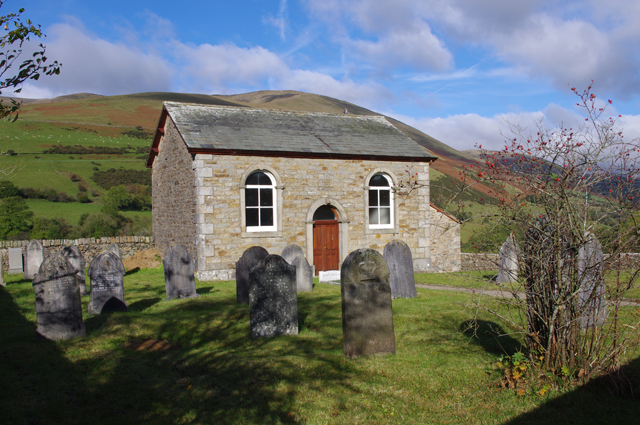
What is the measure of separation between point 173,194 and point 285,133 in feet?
17.4

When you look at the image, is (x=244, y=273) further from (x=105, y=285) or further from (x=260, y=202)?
(x=260, y=202)

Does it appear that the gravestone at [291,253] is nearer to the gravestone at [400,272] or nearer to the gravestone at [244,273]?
the gravestone at [244,273]

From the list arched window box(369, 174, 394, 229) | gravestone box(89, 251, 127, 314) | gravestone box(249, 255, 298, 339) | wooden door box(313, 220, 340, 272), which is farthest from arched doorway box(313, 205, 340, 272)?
gravestone box(249, 255, 298, 339)

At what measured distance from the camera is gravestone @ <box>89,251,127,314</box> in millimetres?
9086

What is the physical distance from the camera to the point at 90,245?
19203 millimetres

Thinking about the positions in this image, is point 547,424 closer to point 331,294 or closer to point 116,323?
point 116,323

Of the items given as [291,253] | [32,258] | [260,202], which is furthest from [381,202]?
[32,258]

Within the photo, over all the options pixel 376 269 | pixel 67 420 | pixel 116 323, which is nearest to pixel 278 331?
pixel 376 269

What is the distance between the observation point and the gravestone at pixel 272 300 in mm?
7457

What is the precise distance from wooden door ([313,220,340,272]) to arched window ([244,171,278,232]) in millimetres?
1807

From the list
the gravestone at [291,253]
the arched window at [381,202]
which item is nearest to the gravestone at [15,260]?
the gravestone at [291,253]

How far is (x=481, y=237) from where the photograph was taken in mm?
4918

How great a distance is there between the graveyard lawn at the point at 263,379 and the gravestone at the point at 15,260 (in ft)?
33.4

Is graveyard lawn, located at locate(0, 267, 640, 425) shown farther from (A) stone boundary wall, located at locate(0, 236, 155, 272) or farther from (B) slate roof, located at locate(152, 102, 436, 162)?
(A) stone boundary wall, located at locate(0, 236, 155, 272)
